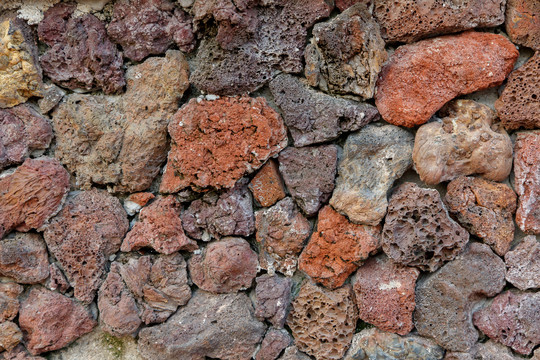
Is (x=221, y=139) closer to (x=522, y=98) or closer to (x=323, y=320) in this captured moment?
(x=323, y=320)

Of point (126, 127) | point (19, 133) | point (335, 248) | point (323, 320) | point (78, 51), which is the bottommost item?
point (323, 320)

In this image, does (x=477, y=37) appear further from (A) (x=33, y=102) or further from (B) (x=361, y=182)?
(A) (x=33, y=102)

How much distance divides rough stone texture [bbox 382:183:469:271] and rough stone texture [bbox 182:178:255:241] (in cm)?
57

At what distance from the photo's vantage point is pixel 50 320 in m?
2.02

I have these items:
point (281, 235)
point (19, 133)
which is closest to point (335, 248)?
point (281, 235)

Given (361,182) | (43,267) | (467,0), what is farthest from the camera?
(43,267)

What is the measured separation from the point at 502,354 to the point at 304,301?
761 millimetres

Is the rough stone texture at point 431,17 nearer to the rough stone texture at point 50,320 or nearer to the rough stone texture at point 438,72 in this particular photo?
the rough stone texture at point 438,72

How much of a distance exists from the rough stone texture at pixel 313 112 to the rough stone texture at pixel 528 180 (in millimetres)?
538

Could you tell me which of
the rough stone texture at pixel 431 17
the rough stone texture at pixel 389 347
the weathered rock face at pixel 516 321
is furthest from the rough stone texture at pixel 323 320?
the rough stone texture at pixel 431 17

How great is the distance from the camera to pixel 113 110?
6.71 ft

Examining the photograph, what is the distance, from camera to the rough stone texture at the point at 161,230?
200 centimetres

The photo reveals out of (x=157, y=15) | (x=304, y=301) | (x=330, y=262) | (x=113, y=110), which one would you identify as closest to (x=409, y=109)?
(x=330, y=262)

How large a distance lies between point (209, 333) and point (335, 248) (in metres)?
0.63
